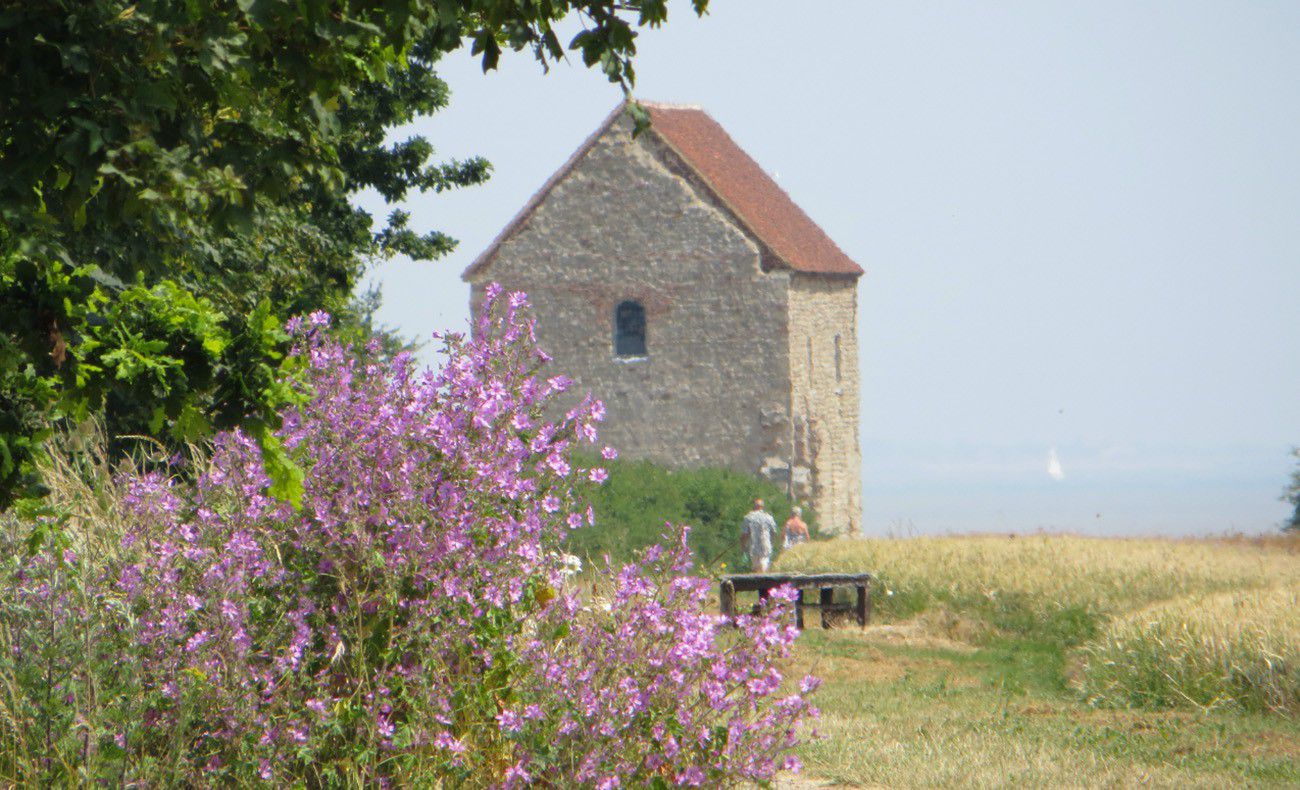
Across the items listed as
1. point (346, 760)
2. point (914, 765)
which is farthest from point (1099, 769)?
point (346, 760)

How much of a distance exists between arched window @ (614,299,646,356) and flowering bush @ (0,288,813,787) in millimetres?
28003

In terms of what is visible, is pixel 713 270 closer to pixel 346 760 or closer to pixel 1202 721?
pixel 1202 721

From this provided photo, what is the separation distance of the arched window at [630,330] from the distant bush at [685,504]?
299 cm

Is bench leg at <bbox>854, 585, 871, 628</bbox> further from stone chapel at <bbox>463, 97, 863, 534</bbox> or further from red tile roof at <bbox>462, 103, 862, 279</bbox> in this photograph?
red tile roof at <bbox>462, 103, 862, 279</bbox>

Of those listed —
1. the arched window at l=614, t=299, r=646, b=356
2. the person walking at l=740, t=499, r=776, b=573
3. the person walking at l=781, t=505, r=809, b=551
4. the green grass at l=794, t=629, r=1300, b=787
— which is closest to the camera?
the green grass at l=794, t=629, r=1300, b=787

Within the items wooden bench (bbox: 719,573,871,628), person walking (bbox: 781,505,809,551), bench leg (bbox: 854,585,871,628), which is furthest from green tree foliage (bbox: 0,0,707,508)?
person walking (bbox: 781,505,809,551)

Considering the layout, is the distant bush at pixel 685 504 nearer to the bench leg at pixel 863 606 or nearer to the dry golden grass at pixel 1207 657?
the bench leg at pixel 863 606

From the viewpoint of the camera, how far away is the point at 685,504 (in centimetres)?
3062

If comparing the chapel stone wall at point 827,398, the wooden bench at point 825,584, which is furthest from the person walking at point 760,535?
the chapel stone wall at point 827,398

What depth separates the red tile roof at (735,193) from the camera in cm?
3403

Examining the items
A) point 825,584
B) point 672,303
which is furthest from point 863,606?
point 672,303

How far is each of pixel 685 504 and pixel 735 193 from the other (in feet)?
27.5

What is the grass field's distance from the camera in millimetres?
9586

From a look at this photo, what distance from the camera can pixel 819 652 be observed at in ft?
56.2
